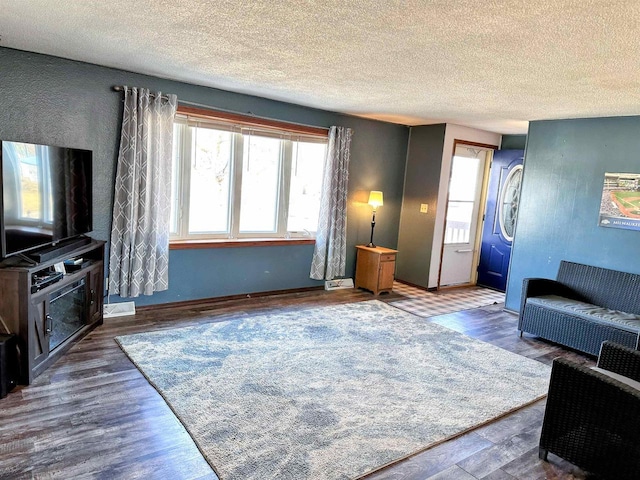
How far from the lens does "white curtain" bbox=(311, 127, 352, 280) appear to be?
18.9 ft

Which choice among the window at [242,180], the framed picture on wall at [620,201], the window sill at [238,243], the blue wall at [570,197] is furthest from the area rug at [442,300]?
the framed picture on wall at [620,201]

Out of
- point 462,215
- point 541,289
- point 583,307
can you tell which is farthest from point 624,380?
point 462,215

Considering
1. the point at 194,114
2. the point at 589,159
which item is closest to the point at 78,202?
the point at 194,114

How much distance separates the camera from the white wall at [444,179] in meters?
6.22

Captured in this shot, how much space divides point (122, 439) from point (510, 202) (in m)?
5.87

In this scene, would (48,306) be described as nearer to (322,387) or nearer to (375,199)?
(322,387)

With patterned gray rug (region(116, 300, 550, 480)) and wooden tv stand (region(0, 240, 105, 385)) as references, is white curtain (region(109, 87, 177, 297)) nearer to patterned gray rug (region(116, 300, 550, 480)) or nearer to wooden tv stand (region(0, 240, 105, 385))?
wooden tv stand (region(0, 240, 105, 385))

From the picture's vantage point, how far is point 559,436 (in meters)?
2.45

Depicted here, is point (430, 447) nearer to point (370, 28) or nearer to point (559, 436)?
point (559, 436)

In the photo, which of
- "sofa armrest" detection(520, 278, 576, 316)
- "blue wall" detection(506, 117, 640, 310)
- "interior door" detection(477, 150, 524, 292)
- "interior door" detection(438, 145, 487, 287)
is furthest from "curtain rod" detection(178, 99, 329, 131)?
"sofa armrest" detection(520, 278, 576, 316)

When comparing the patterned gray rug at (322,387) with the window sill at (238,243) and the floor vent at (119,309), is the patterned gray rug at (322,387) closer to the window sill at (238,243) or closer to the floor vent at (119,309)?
the floor vent at (119,309)

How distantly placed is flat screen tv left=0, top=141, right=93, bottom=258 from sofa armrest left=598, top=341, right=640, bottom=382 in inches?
154

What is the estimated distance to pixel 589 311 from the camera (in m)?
4.18

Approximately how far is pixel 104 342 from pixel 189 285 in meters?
1.32
